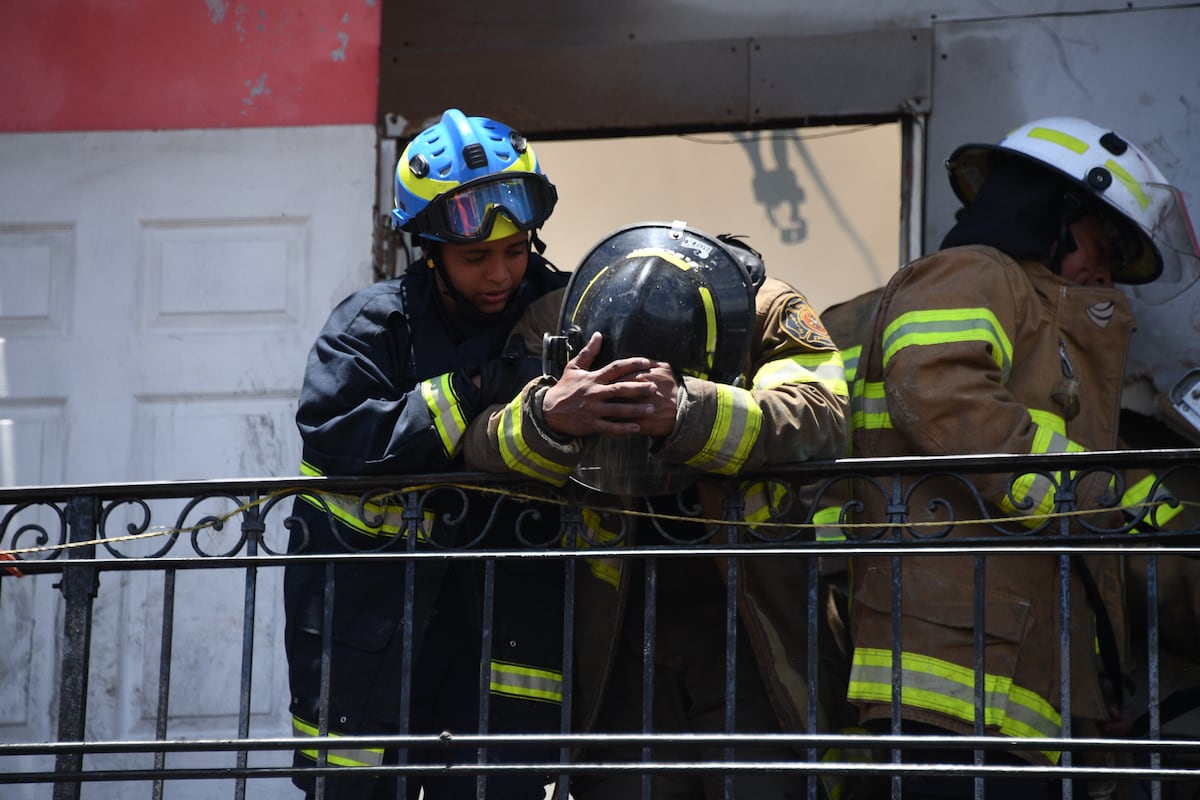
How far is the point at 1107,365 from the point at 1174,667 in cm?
109

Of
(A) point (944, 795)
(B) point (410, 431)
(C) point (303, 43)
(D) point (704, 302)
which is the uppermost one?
(C) point (303, 43)

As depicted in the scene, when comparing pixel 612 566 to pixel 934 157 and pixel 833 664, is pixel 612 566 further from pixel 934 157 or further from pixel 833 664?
pixel 934 157

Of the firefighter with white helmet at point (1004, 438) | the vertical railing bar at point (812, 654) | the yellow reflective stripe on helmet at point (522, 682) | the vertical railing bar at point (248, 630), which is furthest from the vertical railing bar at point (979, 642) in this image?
the vertical railing bar at point (248, 630)

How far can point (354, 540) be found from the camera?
425 cm

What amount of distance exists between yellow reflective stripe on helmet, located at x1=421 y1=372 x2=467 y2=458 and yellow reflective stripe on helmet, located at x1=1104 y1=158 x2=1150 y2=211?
205 centimetres

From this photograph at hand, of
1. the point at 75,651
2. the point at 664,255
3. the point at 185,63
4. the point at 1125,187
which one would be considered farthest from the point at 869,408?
the point at 185,63

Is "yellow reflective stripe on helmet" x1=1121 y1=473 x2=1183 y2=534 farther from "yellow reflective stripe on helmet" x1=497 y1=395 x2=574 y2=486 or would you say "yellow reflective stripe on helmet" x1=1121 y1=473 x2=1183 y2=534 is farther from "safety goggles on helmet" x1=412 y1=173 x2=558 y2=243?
"safety goggles on helmet" x1=412 y1=173 x2=558 y2=243

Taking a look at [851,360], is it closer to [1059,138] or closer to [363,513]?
[1059,138]

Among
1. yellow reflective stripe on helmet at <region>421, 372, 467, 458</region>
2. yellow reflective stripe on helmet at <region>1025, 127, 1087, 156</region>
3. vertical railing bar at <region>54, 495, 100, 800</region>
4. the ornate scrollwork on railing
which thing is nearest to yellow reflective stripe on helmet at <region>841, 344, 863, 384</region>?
the ornate scrollwork on railing

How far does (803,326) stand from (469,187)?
3.17ft

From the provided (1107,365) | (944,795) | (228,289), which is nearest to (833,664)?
(944,795)

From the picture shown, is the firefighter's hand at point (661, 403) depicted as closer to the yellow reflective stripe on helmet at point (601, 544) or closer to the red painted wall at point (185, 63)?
the yellow reflective stripe on helmet at point (601, 544)

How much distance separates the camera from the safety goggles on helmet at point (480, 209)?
173 inches

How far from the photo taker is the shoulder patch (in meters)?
4.20
